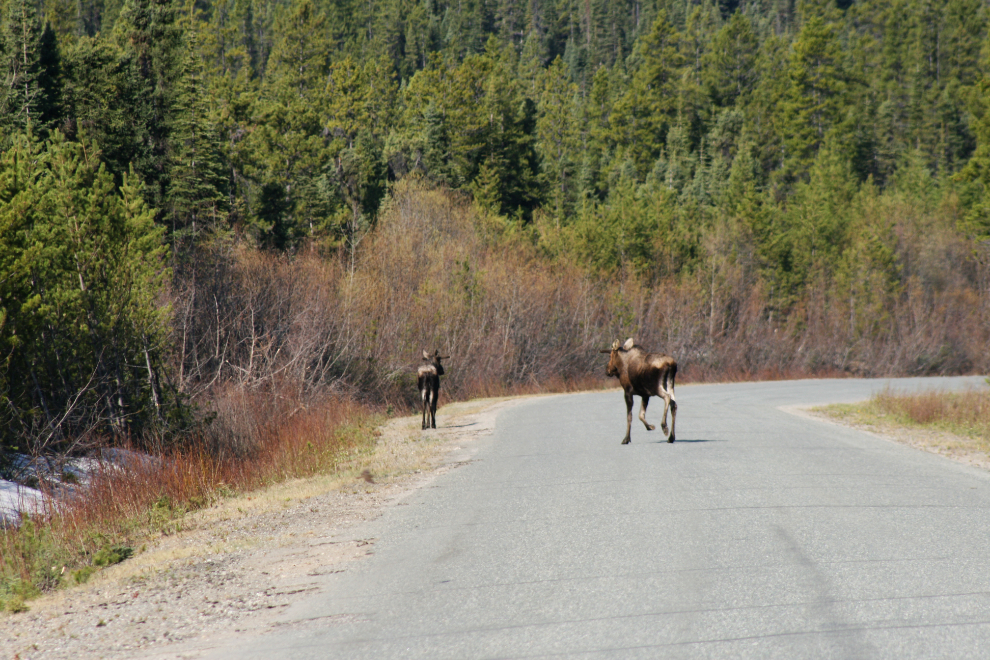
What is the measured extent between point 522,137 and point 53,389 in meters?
64.1

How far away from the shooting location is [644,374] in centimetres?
1602

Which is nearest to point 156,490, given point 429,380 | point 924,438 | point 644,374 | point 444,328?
point 644,374

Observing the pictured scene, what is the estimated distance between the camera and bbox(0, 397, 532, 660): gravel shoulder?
641cm

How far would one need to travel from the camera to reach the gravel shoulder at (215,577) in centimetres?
641

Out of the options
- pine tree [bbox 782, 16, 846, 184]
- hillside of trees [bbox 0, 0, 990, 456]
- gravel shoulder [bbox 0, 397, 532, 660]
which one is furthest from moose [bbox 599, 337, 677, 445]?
pine tree [bbox 782, 16, 846, 184]

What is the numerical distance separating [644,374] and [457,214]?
36.5 meters

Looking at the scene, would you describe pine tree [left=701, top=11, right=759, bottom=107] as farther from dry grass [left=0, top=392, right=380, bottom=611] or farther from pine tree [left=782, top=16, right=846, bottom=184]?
dry grass [left=0, top=392, right=380, bottom=611]

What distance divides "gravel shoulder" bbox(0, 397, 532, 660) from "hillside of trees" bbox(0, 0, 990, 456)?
489 cm

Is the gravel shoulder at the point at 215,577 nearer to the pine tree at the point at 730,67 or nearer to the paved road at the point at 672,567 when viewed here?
the paved road at the point at 672,567

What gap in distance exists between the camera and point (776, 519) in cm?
889

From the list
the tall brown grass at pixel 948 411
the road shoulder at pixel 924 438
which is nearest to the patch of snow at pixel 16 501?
the road shoulder at pixel 924 438

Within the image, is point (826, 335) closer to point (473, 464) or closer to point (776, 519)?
point (473, 464)

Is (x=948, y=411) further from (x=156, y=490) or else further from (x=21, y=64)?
(x=21, y=64)

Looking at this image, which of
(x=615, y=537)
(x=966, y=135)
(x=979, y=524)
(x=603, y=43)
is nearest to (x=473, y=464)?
(x=615, y=537)
